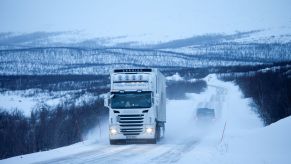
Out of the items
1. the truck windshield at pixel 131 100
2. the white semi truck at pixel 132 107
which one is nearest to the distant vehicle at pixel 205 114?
the white semi truck at pixel 132 107

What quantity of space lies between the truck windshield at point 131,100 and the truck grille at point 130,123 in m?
0.58

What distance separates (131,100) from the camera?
2642 centimetres

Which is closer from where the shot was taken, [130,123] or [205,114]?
[130,123]

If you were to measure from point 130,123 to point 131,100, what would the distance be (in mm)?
1328

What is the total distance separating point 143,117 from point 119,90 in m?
2.15

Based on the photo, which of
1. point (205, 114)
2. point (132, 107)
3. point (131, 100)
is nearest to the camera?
point (132, 107)

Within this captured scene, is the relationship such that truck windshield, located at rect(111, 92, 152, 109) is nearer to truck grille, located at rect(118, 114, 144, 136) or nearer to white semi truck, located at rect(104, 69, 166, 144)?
white semi truck, located at rect(104, 69, 166, 144)

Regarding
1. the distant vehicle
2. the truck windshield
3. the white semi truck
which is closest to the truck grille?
the white semi truck

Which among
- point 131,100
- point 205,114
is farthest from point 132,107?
point 205,114

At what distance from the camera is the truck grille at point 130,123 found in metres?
26.3

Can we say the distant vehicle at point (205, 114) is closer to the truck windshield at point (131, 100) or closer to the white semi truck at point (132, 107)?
the white semi truck at point (132, 107)

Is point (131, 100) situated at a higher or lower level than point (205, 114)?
higher

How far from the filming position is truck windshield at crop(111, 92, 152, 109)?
26.3 metres

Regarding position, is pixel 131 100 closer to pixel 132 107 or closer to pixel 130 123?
pixel 132 107
